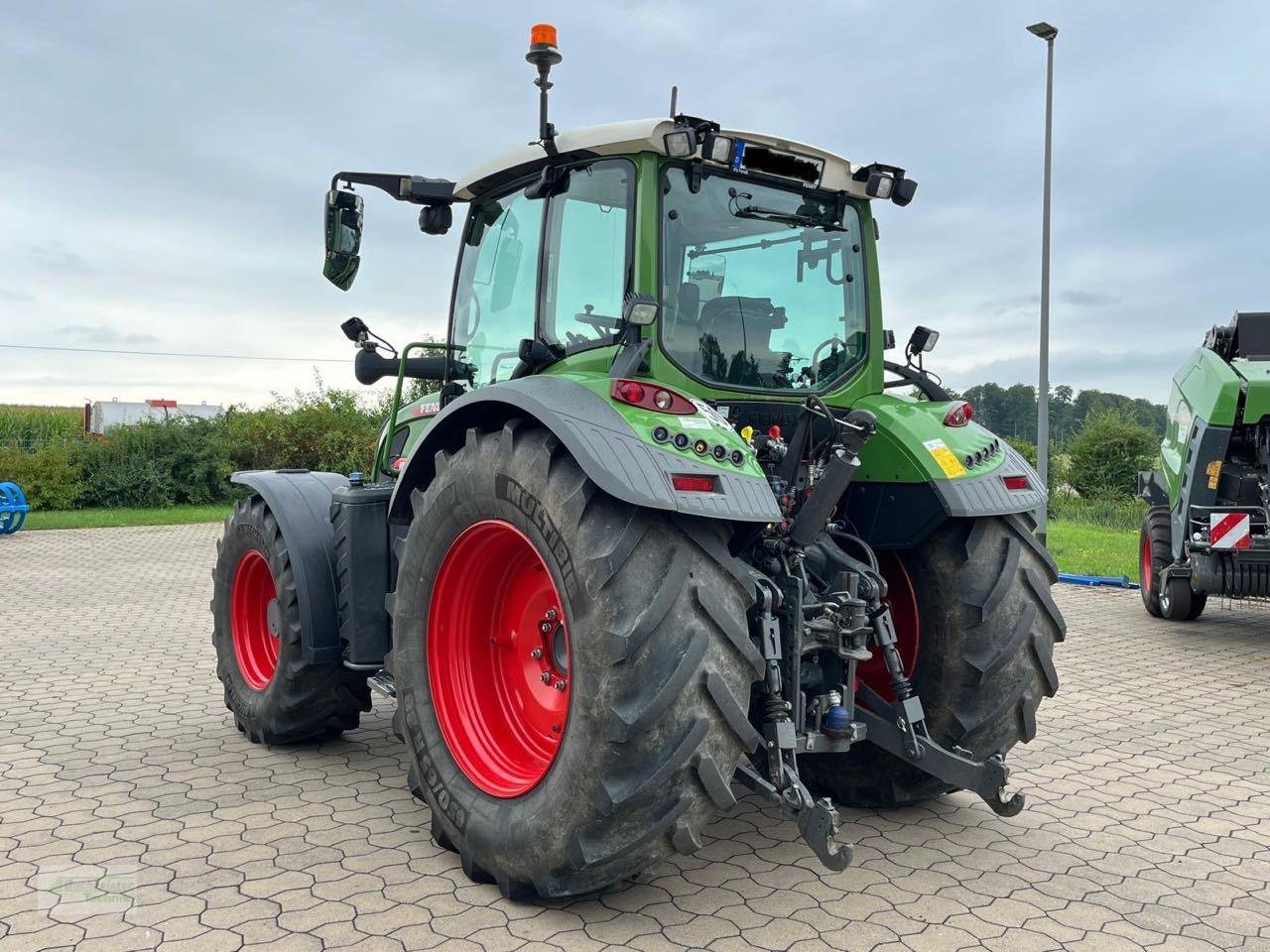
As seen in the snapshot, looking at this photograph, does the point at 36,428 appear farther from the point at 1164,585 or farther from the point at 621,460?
the point at 621,460

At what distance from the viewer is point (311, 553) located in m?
4.83

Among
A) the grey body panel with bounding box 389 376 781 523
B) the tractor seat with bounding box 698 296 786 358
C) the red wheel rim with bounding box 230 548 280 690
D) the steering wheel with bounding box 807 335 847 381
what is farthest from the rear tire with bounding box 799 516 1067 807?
the red wheel rim with bounding box 230 548 280 690

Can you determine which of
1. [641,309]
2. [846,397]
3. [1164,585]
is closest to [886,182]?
[846,397]

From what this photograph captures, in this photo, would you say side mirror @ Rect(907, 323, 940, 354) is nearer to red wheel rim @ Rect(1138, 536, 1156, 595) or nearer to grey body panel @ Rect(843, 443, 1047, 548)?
grey body panel @ Rect(843, 443, 1047, 548)

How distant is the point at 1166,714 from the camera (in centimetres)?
620

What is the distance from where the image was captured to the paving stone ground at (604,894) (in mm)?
3197

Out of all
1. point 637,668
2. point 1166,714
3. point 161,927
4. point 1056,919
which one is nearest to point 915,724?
point 1056,919

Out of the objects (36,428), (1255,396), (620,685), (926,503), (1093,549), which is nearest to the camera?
(620,685)

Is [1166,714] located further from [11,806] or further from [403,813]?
[11,806]

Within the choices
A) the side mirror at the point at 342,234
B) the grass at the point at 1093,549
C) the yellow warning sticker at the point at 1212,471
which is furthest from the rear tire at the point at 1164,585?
the side mirror at the point at 342,234

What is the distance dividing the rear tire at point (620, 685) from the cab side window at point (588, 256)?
2.16 feet

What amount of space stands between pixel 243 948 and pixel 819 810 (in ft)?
5.65

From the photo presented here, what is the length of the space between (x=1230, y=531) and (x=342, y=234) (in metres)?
7.30

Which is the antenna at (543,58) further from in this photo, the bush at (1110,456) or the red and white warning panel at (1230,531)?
the bush at (1110,456)
